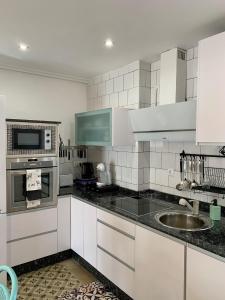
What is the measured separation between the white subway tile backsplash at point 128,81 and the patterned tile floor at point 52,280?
2.01m

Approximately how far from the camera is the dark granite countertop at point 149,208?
1.37 metres

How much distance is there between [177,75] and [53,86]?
5.34ft

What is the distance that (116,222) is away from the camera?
6.37 ft

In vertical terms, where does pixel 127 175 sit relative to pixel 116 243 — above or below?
above

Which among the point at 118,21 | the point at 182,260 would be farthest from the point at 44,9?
the point at 182,260

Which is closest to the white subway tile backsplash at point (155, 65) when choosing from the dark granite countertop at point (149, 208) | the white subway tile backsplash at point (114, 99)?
the white subway tile backsplash at point (114, 99)

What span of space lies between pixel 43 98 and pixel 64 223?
1539mm

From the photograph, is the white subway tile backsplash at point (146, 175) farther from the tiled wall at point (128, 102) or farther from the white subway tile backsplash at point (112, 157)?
the white subway tile backsplash at point (112, 157)

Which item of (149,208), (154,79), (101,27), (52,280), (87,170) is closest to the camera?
(101,27)

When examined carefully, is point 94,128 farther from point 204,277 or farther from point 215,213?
point 204,277

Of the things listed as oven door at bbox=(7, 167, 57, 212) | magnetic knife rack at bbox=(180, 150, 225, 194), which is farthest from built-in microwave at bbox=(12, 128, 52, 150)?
magnetic knife rack at bbox=(180, 150, 225, 194)

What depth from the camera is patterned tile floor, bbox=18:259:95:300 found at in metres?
2.02

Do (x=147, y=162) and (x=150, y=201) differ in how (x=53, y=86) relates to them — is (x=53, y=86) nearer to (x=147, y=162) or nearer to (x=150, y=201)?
(x=147, y=162)

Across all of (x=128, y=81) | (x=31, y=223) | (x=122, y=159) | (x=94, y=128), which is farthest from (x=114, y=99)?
(x=31, y=223)
